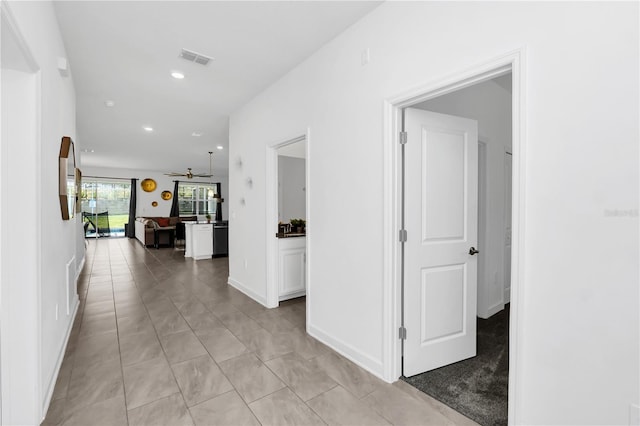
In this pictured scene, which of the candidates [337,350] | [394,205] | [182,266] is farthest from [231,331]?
[182,266]

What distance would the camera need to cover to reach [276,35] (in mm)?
2756

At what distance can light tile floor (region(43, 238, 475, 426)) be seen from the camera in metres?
1.91

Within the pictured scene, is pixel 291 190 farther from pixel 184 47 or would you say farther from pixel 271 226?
pixel 184 47

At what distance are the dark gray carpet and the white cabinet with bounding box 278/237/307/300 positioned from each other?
2.15 metres

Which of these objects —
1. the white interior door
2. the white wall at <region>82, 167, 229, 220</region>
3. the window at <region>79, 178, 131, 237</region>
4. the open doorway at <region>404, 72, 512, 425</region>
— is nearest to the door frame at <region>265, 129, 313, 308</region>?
the open doorway at <region>404, 72, 512, 425</region>

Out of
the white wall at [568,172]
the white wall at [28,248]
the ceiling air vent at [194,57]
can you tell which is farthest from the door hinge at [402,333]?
the ceiling air vent at [194,57]

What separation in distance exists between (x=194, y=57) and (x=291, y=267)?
8.68 ft

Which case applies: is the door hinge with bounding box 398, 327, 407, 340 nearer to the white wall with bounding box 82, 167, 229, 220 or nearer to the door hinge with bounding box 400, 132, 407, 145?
the door hinge with bounding box 400, 132, 407, 145

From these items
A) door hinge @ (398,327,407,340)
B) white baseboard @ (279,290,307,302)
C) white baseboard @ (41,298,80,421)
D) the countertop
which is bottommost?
white baseboard @ (41,298,80,421)

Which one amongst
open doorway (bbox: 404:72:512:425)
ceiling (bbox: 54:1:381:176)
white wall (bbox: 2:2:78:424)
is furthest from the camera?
ceiling (bbox: 54:1:381:176)

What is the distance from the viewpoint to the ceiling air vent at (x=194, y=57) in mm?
3010

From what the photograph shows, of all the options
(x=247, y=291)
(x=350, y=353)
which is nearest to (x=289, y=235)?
(x=247, y=291)

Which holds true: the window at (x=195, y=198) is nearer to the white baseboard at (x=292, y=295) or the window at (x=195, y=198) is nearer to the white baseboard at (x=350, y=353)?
the white baseboard at (x=292, y=295)

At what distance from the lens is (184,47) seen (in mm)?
2922
